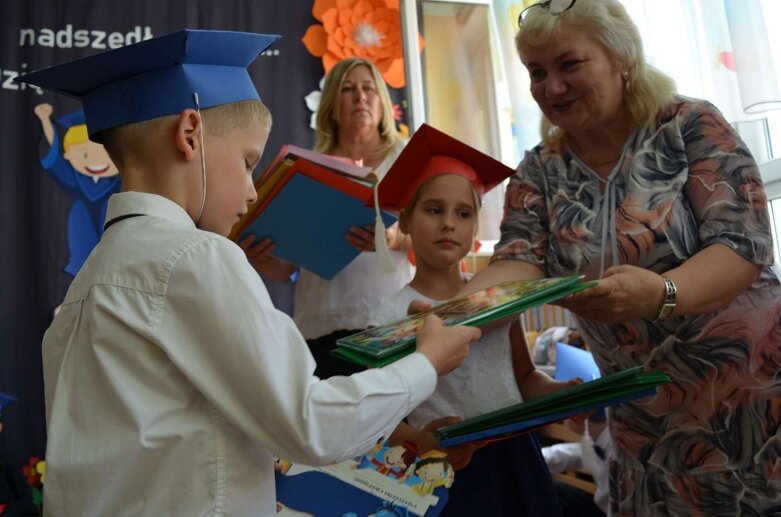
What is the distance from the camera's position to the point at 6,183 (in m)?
3.46

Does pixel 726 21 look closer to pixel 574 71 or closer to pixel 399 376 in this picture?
pixel 574 71

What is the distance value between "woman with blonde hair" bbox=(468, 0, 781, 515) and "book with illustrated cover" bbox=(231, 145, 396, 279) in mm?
518

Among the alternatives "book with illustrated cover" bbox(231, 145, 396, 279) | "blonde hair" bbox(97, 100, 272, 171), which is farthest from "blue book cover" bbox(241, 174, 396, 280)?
"blonde hair" bbox(97, 100, 272, 171)

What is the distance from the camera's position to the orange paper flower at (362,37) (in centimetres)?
382

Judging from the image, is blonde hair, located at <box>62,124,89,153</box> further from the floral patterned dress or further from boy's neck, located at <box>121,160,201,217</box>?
the floral patterned dress

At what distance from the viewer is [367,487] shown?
1.23m

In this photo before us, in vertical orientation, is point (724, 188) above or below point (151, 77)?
below

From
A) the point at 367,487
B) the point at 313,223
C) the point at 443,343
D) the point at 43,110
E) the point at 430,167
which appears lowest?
the point at 367,487

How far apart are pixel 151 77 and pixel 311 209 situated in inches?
35.8

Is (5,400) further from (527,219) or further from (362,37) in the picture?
(527,219)

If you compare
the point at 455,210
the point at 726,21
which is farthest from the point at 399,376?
the point at 726,21

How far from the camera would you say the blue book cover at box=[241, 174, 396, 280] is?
6.46ft

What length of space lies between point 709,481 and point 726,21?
1433mm

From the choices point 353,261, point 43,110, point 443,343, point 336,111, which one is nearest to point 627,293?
point 443,343
